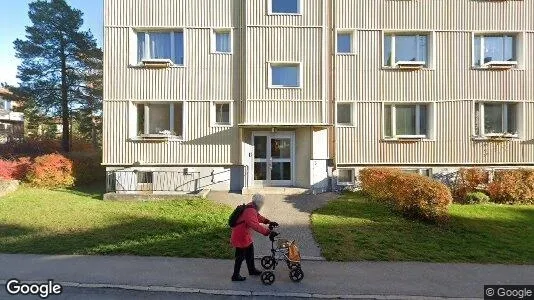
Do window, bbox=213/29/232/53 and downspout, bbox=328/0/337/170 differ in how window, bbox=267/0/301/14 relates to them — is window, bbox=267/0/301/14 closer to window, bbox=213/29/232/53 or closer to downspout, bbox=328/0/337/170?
downspout, bbox=328/0/337/170

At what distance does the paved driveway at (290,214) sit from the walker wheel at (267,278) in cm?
167

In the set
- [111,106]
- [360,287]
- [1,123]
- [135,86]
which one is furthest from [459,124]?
[1,123]

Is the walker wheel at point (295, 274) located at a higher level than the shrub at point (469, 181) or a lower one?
lower

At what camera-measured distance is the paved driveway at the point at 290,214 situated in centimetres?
822

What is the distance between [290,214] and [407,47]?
955 cm

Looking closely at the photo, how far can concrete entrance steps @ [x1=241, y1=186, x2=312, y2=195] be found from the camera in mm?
13891

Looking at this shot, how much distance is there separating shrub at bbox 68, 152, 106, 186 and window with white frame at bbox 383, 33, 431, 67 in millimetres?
14314

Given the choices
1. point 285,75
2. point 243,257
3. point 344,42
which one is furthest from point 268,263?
point 344,42

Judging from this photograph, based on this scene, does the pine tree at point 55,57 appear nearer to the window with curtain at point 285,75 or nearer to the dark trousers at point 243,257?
the window with curtain at point 285,75

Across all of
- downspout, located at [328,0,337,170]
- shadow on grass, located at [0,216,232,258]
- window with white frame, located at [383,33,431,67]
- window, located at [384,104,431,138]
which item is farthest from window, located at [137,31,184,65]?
window, located at [384,104,431,138]

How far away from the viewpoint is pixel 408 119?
51.0 feet

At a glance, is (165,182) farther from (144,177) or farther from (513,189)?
(513,189)

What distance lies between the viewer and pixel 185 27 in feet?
48.5

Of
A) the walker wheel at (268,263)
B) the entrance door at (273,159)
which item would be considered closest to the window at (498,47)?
the entrance door at (273,159)
